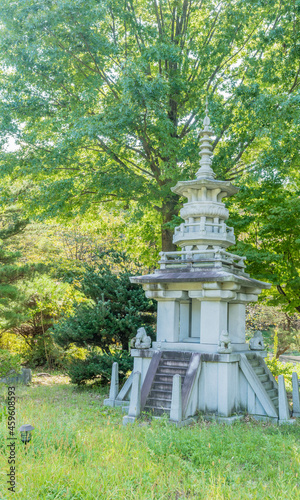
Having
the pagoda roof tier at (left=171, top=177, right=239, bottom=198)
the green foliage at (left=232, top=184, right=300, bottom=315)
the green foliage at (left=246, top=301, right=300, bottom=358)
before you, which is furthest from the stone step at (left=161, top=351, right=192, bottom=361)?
the green foliage at (left=246, top=301, right=300, bottom=358)

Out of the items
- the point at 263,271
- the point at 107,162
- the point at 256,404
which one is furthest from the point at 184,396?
the point at 107,162

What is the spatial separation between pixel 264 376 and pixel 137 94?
8.62 m

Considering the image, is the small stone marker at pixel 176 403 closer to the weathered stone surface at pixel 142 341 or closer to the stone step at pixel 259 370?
the weathered stone surface at pixel 142 341

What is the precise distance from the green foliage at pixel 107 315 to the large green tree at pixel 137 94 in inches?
105

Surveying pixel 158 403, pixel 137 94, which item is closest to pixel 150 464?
pixel 158 403

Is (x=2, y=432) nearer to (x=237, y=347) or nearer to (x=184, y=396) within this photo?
(x=184, y=396)

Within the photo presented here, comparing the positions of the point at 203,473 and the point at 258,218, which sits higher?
the point at 258,218

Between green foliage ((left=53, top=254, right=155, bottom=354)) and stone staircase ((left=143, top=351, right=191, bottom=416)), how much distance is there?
10.7ft

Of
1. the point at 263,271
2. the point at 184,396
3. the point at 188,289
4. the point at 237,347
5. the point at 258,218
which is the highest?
the point at 258,218

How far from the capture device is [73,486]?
190 inches

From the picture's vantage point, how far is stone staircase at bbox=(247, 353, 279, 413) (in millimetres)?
10086

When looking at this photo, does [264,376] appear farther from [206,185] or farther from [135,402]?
[206,185]

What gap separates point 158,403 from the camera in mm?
8945

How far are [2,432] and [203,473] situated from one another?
10.3 feet
